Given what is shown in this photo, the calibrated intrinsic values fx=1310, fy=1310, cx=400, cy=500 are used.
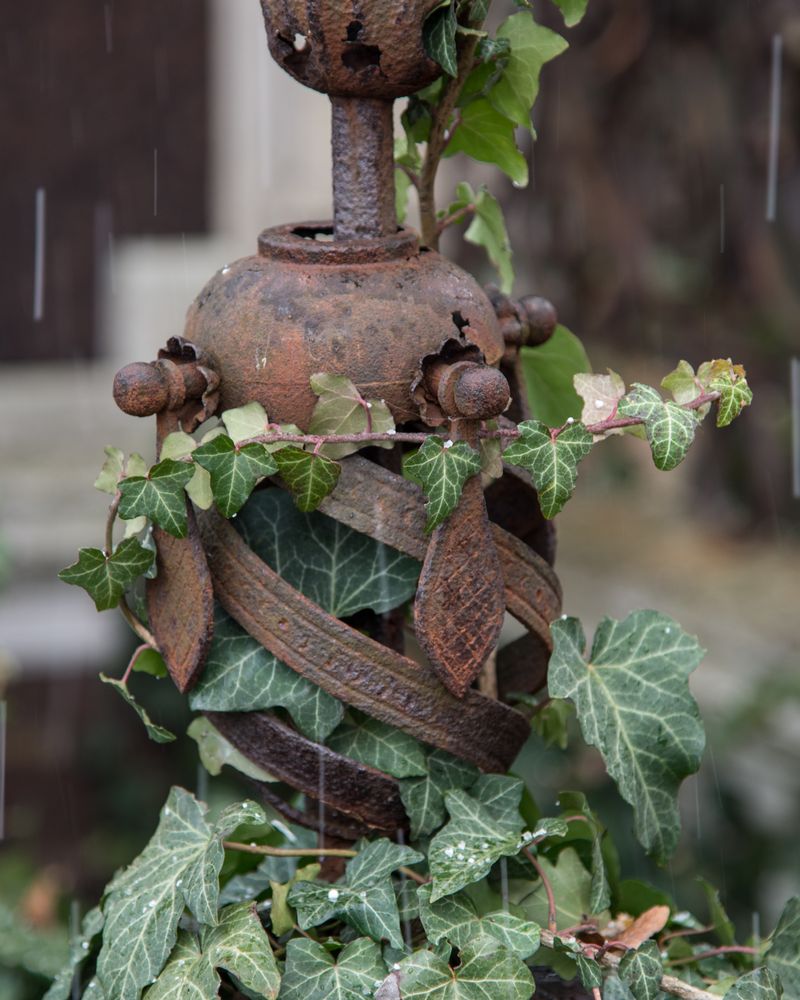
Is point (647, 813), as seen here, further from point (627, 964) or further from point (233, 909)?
point (233, 909)

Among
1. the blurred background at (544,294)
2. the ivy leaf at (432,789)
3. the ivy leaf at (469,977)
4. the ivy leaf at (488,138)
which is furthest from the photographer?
the blurred background at (544,294)

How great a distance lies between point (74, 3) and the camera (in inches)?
188

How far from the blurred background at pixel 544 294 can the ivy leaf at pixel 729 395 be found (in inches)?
54.6

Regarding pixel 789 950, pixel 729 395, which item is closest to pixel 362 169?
pixel 729 395

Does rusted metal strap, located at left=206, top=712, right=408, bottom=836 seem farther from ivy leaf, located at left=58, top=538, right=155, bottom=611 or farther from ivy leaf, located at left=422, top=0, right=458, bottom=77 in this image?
ivy leaf, located at left=422, top=0, right=458, bottom=77

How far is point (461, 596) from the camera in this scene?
2.86ft

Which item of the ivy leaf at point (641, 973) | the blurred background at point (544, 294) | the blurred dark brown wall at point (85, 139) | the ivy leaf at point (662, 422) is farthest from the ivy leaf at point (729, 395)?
the blurred dark brown wall at point (85, 139)

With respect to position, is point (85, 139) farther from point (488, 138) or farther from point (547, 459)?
point (547, 459)

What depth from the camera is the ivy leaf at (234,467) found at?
86 centimetres

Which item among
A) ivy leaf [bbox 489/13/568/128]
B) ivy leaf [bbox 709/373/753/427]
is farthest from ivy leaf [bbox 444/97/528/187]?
ivy leaf [bbox 709/373/753/427]

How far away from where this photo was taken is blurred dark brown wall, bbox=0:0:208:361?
478 centimetres

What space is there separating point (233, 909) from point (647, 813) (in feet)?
0.97

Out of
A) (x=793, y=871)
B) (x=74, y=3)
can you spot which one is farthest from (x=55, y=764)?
(x=74, y=3)

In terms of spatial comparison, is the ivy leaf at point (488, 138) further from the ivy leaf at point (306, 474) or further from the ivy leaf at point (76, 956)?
the ivy leaf at point (76, 956)
